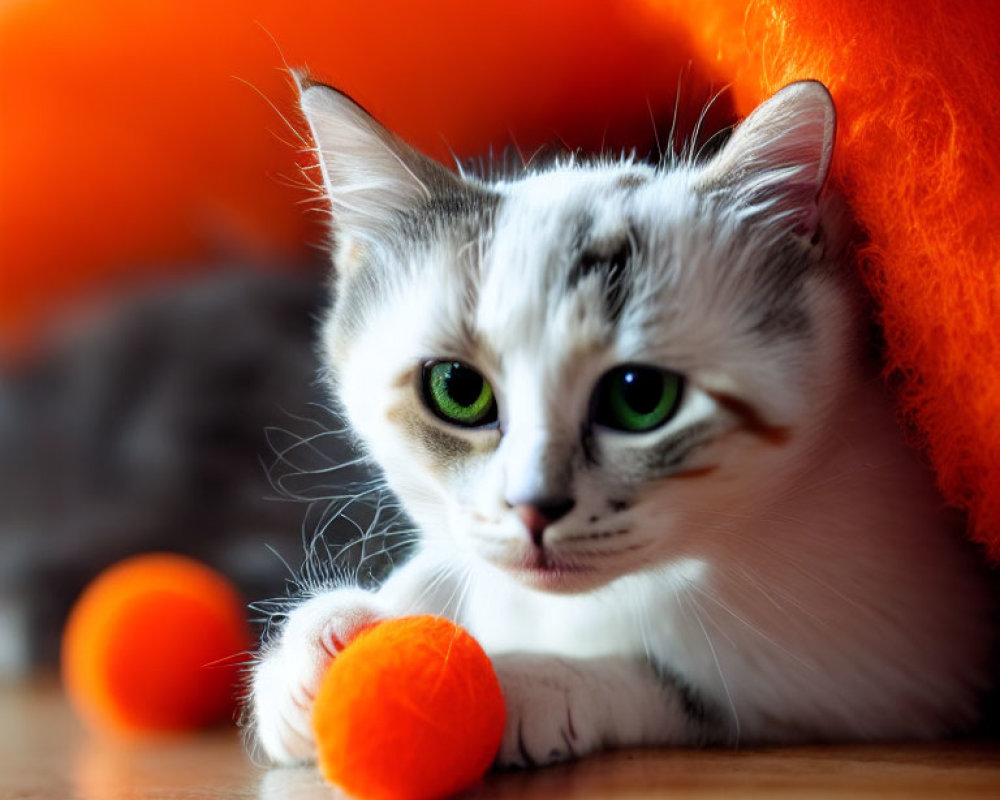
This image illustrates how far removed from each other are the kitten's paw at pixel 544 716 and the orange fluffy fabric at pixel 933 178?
0.37m

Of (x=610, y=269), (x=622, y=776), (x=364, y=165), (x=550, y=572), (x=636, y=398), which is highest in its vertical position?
(x=364, y=165)

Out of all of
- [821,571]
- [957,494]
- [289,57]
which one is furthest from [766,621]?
[289,57]

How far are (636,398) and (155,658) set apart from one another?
72 centimetres

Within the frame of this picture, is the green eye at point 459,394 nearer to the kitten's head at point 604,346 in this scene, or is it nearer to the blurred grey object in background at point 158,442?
the kitten's head at point 604,346

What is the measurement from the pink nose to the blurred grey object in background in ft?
2.87

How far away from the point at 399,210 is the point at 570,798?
0.56 meters

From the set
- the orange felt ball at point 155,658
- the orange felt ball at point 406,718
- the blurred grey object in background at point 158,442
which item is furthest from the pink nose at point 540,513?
the blurred grey object in background at point 158,442

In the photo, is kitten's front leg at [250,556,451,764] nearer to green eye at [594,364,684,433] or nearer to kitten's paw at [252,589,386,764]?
kitten's paw at [252,589,386,764]

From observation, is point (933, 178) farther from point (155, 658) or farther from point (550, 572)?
point (155, 658)

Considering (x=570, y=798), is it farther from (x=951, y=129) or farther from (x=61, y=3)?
(x=61, y=3)

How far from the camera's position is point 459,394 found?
3.14 feet

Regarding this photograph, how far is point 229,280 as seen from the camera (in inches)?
76.3

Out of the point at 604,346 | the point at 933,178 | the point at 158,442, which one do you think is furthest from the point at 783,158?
the point at 158,442

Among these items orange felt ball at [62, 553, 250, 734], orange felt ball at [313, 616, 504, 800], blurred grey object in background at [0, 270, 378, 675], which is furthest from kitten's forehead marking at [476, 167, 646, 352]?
blurred grey object in background at [0, 270, 378, 675]
